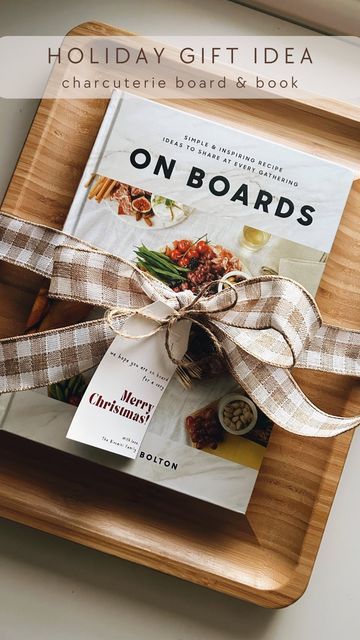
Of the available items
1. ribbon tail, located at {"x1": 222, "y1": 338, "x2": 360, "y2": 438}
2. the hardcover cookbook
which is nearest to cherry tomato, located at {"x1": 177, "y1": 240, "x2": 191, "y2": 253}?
the hardcover cookbook

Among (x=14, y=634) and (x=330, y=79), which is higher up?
(x=330, y=79)

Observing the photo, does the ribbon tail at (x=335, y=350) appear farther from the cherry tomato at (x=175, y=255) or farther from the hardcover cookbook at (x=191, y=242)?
the cherry tomato at (x=175, y=255)

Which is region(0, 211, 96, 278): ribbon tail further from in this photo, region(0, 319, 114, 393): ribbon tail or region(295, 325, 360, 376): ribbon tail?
region(295, 325, 360, 376): ribbon tail

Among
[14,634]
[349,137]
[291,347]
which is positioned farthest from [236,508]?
[349,137]

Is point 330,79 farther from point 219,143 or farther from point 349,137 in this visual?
point 219,143

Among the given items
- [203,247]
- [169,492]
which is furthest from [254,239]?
[169,492]

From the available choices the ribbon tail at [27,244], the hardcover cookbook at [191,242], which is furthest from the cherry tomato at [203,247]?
the ribbon tail at [27,244]
